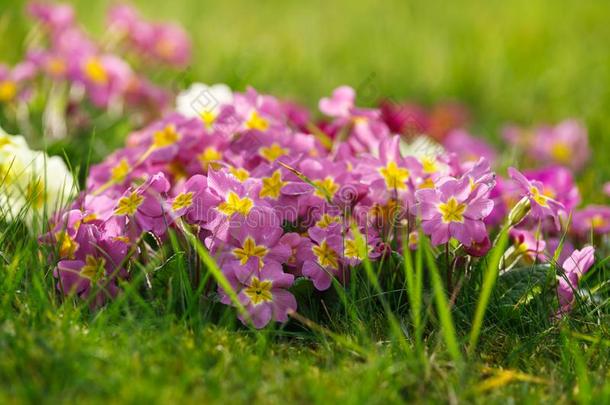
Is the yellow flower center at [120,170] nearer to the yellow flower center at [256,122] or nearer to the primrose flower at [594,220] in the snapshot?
the yellow flower center at [256,122]

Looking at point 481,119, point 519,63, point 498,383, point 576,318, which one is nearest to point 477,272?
point 576,318

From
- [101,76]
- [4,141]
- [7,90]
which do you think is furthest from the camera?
[101,76]

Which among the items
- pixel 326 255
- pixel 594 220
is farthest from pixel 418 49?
pixel 326 255

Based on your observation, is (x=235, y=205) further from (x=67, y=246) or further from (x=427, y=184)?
(x=427, y=184)

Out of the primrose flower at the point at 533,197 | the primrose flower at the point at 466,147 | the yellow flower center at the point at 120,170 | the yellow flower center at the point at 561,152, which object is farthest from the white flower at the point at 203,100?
the yellow flower center at the point at 561,152

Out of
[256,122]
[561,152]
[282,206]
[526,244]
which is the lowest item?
[561,152]

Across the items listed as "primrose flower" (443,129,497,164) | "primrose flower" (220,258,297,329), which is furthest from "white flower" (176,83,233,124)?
"primrose flower" (443,129,497,164)
